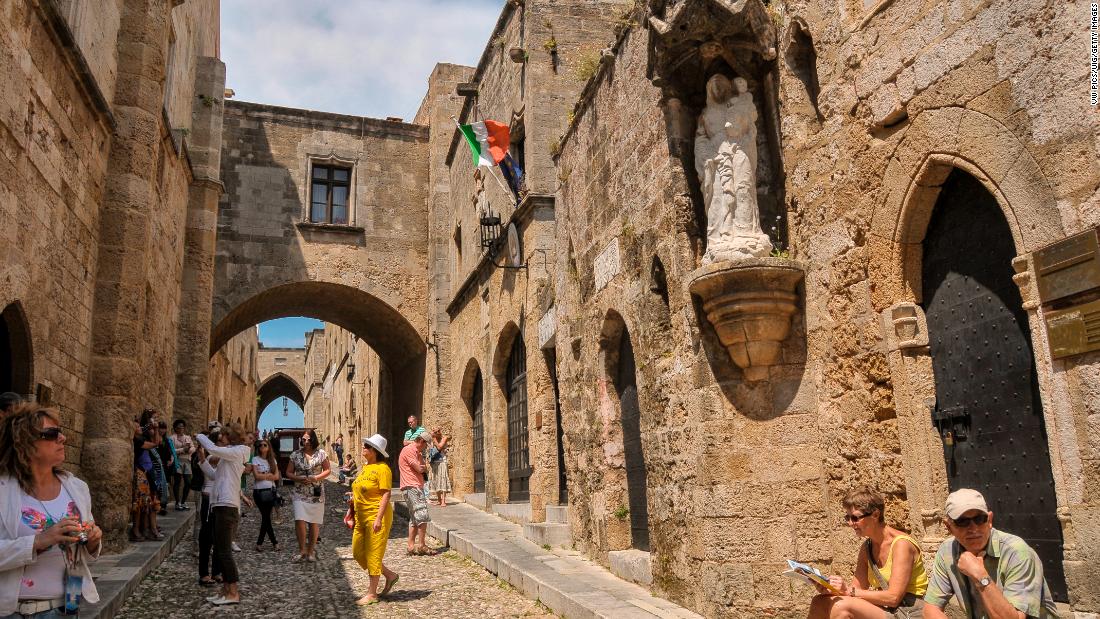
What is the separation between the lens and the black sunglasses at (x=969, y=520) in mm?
3043

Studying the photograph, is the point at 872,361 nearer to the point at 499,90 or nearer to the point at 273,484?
the point at 273,484

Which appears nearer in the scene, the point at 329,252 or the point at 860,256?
the point at 860,256

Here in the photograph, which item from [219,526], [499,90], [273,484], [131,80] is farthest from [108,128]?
[499,90]

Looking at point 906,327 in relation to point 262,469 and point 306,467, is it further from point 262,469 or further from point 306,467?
point 262,469

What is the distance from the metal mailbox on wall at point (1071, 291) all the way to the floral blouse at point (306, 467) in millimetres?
6996

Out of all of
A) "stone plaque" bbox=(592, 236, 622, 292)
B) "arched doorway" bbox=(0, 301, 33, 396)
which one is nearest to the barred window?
"arched doorway" bbox=(0, 301, 33, 396)

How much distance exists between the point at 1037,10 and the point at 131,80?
9305 millimetres

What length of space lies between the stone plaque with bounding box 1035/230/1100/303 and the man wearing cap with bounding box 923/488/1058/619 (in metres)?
0.97

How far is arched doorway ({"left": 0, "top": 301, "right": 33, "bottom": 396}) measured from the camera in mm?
6746

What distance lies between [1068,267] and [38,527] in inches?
159

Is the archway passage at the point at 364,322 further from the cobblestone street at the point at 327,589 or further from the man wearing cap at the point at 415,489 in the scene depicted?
the man wearing cap at the point at 415,489

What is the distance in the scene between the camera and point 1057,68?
11.3 feet

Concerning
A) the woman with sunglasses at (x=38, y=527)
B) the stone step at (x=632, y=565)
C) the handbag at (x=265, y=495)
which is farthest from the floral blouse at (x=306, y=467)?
the woman with sunglasses at (x=38, y=527)

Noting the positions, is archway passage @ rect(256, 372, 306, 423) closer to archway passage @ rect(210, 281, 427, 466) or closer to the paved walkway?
archway passage @ rect(210, 281, 427, 466)
